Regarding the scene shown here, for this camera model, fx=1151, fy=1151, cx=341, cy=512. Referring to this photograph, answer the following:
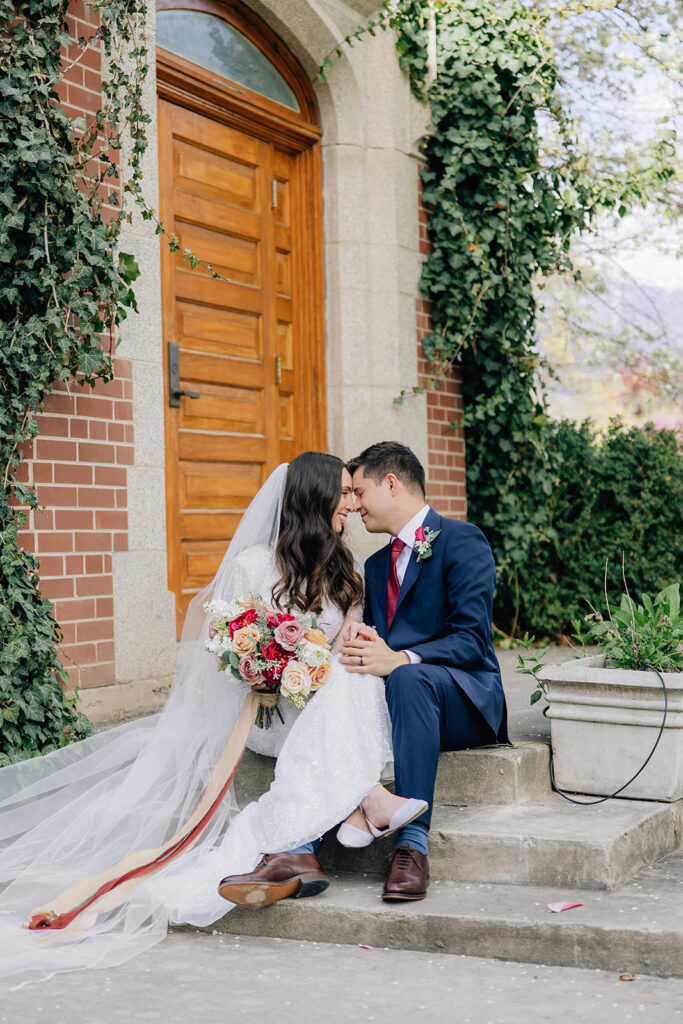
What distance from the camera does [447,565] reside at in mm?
4191

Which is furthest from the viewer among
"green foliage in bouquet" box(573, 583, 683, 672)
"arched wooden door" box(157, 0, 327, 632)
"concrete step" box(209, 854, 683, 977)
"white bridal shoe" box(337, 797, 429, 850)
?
"arched wooden door" box(157, 0, 327, 632)

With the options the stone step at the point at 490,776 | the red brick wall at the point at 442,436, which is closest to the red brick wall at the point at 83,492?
the stone step at the point at 490,776

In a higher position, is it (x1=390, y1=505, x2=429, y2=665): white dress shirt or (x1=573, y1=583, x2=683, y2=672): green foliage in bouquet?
(x1=390, y1=505, x2=429, y2=665): white dress shirt

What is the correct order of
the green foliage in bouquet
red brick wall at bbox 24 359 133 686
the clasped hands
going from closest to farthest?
the clasped hands
the green foliage in bouquet
red brick wall at bbox 24 359 133 686

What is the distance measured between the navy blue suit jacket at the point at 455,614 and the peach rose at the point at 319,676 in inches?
13.5

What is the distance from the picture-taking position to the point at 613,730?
409 cm

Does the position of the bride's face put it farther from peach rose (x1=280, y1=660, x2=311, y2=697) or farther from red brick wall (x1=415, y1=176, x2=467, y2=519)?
red brick wall (x1=415, y1=176, x2=467, y2=519)

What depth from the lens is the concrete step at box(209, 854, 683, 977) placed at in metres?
3.12

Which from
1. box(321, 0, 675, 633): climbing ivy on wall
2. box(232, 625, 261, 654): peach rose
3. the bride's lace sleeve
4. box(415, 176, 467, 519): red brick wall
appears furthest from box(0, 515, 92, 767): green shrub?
box(415, 176, 467, 519): red brick wall

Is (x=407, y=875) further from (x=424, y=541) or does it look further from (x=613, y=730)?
(x=424, y=541)

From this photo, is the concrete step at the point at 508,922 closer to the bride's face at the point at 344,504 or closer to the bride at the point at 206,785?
the bride at the point at 206,785

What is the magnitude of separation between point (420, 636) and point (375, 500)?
0.55 meters

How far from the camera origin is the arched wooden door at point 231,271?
6309mm

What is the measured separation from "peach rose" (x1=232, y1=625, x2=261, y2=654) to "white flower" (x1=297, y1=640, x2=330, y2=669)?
16 centimetres
